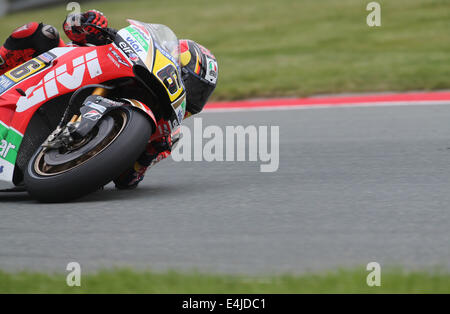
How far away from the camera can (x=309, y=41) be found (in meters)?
12.2

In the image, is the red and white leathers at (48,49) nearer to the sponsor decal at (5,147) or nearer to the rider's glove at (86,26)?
the rider's glove at (86,26)

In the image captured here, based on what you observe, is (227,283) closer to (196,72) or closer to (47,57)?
(196,72)

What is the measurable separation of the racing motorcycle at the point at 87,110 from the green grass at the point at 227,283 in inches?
45.9

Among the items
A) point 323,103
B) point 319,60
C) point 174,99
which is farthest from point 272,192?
point 319,60

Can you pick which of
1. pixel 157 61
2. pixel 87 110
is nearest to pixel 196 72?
pixel 157 61

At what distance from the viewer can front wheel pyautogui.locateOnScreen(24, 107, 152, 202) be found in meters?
4.31

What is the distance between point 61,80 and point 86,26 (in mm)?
337

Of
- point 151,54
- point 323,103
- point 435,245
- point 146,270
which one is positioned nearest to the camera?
point 146,270

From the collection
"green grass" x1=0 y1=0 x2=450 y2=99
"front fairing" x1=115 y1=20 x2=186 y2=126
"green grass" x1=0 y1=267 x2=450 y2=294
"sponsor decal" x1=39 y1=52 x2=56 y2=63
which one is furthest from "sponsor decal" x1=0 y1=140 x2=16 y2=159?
"green grass" x1=0 y1=0 x2=450 y2=99

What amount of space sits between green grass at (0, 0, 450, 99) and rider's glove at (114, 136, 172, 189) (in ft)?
14.1
